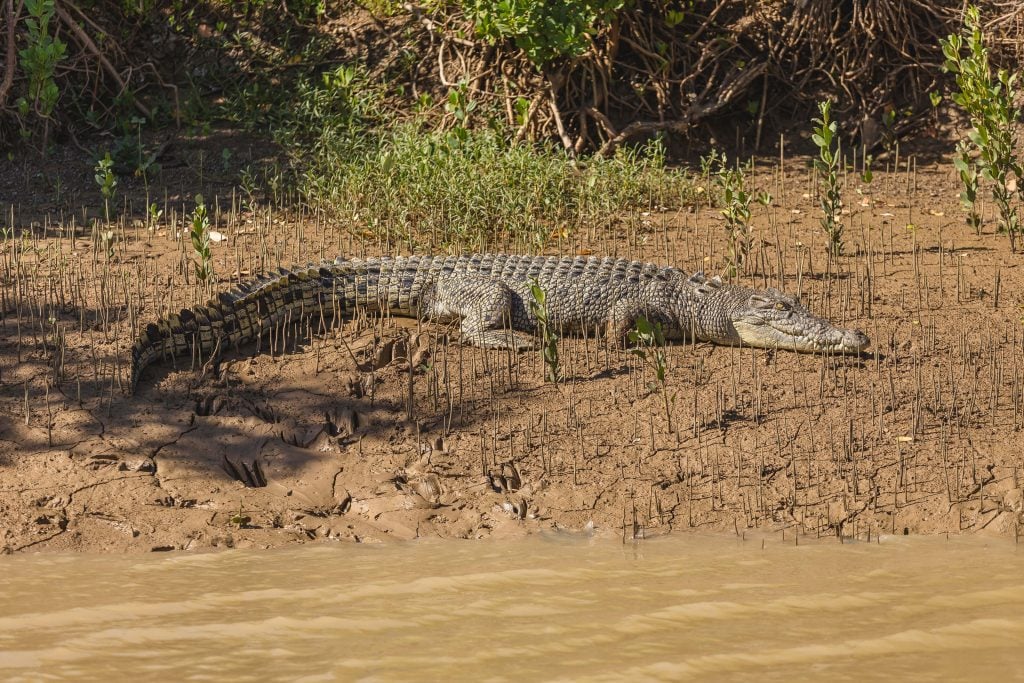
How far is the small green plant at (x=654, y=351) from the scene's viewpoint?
5.62 m

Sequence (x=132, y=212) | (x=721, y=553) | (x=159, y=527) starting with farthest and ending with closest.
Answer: (x=132, y=212), (x=159, y=527), (x=721, y=553)

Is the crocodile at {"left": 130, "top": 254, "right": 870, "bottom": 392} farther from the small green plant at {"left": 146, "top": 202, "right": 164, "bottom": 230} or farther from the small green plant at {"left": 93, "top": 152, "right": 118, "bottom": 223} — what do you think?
the small green plant at {"left": 93, "top": 152, "right": 118, "bottom": 223}

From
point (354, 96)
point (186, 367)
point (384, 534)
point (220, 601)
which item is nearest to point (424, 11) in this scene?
point (354, 96)

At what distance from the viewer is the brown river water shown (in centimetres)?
366

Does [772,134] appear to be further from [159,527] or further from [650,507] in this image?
[159,527]

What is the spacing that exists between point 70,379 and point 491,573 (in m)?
2.63

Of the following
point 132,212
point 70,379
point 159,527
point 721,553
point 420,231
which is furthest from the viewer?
point 132,212

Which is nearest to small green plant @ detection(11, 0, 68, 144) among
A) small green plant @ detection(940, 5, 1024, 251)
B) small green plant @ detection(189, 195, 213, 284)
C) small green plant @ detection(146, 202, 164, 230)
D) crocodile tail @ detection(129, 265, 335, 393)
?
small green plant @ detection(146, 202, 164, 230)

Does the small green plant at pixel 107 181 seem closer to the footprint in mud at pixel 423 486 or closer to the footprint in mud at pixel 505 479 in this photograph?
the footprint in mud at pixel 423 486

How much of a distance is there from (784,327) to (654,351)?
73 centimetres

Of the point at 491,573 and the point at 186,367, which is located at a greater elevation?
the point at 186,367

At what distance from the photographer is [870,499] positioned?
502 cm

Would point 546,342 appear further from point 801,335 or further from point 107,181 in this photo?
point 107,181

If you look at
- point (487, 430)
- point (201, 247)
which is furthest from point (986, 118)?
point (201, 247)
